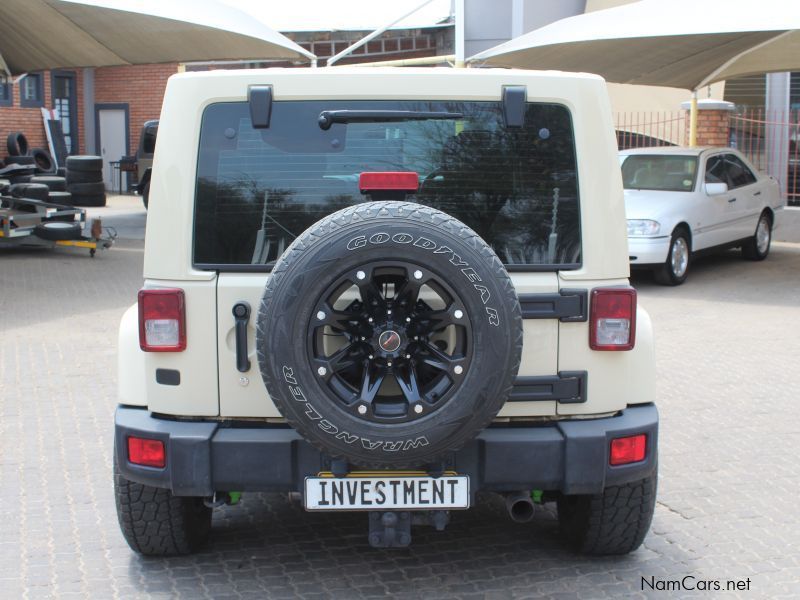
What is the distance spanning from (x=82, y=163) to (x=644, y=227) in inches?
540

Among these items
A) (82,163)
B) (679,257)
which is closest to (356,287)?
(679,257)

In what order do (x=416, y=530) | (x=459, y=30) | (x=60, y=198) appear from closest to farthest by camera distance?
(x=416, y=530) < (x=60, y=198) < (x=459, y=30)

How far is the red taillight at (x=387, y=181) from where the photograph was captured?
148 inches

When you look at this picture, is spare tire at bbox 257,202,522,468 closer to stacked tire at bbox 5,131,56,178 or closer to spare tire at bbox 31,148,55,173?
stacked tire at bbox 5,131,56,178

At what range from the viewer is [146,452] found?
3938 mm

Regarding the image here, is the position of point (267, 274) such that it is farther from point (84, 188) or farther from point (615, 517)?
point (84, 188)

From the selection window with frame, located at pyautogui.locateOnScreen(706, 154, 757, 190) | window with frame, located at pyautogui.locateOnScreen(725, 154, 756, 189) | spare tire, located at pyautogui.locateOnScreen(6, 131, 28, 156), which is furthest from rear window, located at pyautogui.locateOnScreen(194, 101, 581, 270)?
spare tire, located at pyautogui.locateOnScreen(6, 131, 28, 156)

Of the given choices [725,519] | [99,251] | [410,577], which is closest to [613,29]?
[99,251]

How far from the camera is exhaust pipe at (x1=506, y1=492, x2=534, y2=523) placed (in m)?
4.05

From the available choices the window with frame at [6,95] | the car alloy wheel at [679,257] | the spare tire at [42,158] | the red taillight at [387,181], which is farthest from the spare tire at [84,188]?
the red taillight at [387,181]

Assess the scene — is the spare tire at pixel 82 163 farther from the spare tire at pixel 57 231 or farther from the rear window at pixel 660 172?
the rear window at pixel 660 172

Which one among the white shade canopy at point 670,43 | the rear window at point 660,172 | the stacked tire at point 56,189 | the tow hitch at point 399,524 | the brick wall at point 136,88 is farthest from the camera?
the brick wall at point 136,88

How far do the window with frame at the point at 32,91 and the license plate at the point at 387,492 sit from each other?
2394 centimetres

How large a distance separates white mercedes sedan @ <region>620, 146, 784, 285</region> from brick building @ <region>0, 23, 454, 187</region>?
12.8 metres
